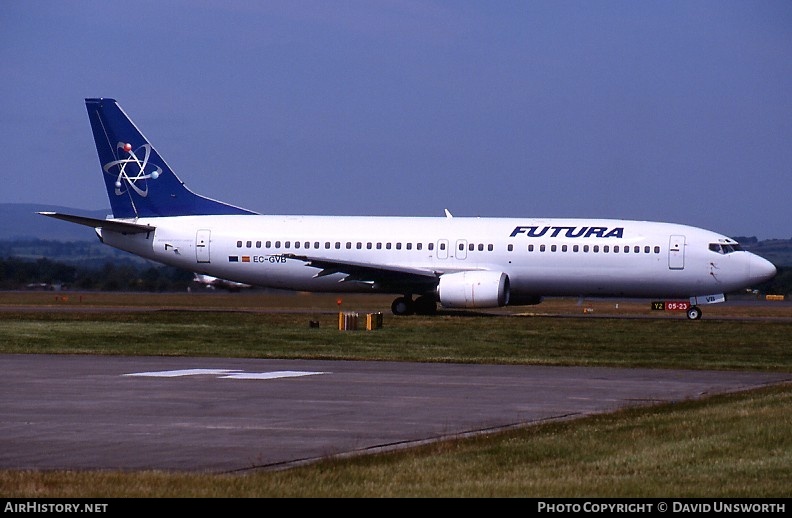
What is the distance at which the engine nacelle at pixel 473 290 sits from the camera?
4431 centimetres

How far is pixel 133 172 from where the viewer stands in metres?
49.7

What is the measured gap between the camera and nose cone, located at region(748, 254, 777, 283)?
45.2 m

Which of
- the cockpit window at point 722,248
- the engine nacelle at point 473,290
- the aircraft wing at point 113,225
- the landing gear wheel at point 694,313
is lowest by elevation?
the landing gear wheel at point 694,313

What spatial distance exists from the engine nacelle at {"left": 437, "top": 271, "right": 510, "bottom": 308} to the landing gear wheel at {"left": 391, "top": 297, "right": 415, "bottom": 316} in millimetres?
2018

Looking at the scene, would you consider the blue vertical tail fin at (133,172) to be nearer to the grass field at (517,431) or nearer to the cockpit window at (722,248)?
the grass field at (517,431)

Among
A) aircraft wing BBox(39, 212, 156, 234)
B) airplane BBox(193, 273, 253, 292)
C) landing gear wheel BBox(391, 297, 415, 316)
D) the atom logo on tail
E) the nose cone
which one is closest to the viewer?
the nose cone

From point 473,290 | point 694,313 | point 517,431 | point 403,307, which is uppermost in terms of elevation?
point 473,290

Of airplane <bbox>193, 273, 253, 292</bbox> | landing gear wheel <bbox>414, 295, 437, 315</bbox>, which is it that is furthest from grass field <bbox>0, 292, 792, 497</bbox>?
airplane <bbox>193, 273, 253, 292</bbox>

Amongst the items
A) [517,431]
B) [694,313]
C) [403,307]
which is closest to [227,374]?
[517,431]

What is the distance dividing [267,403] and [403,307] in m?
28.9

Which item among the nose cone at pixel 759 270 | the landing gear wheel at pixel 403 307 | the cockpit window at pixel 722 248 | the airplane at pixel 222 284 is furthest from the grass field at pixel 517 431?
the airplane at pixel 222 284

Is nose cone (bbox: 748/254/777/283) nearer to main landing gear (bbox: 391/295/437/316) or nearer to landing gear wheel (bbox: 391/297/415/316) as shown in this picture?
main landing gear (bbox: 391/295/437/316)

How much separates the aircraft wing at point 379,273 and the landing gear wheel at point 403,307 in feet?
1.41

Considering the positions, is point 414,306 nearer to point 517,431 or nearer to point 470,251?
point 470,251
